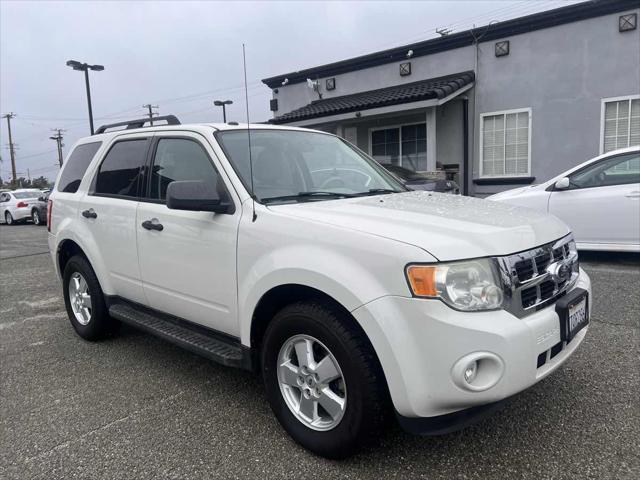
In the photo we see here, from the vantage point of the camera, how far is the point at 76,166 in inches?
181

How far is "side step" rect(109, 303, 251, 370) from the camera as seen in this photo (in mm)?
2855

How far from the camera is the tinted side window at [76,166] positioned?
4.44m

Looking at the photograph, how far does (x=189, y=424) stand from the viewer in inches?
115

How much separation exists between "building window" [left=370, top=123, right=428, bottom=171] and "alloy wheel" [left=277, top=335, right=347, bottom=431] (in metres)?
10.7

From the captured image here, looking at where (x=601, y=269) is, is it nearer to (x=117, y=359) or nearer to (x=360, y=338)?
(x=360, y=338)

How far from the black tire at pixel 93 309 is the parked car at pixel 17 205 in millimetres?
17331

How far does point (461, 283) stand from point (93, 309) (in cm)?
324

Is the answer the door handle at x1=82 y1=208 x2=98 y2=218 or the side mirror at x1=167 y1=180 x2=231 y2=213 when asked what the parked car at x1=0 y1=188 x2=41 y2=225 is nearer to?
the door handle at x1=82 y1=208 x2=98 y2=218

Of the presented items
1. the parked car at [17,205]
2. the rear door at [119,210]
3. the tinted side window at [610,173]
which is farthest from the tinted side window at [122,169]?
the parked car at [17,205]

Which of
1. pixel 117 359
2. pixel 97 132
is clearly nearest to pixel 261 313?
pixel 117 359

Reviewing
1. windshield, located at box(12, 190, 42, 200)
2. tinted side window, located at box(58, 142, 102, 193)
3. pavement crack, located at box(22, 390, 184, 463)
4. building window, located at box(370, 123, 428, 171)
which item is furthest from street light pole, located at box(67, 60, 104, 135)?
pavement crack, located at box(22, 390, 184, 463)

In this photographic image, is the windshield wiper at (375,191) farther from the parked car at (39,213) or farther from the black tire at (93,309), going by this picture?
the parked car at (39,213)

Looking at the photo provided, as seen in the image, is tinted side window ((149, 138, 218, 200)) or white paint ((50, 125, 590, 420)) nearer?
white paint ((50, 125, 590, 420))

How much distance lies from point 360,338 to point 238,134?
171 cm
